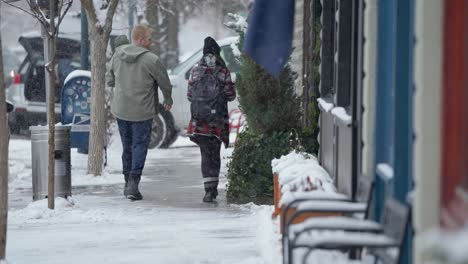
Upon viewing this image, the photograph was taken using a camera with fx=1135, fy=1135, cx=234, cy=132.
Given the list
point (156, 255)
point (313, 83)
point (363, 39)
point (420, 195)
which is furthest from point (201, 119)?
point (420, 195)

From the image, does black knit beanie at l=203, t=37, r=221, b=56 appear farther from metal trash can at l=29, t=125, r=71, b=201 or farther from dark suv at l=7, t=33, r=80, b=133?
dark suv at l=7, t=33, r=80, b=133

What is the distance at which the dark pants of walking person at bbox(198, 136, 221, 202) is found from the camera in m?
11.8

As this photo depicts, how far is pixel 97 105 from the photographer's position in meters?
14.5

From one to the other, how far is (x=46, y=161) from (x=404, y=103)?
6.30 metres

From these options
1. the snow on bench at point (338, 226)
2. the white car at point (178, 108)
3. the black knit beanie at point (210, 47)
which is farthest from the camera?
the white car at point (178, 108)

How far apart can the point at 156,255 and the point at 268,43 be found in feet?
5.84

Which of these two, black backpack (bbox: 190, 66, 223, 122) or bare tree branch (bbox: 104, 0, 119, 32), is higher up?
bare tree branch (bbox: 104, 0, 119, 32)

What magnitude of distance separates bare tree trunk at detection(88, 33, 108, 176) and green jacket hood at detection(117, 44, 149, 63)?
2.51 metres

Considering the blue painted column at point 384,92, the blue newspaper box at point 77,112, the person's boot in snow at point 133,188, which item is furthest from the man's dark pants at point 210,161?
the blue painted column at point 384,92

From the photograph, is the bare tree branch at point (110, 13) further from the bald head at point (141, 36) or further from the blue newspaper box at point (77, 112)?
the bald head at point (141, 36)

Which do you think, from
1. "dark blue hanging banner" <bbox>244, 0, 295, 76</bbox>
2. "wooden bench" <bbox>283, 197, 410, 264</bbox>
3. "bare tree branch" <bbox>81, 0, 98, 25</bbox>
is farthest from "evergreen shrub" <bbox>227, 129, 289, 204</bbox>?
"wooden bench" <bbox>283, 197, 410, 264</bbox>

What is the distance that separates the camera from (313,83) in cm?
1130

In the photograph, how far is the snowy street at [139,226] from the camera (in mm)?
8461

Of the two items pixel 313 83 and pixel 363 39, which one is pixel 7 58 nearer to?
pixel 313 83
